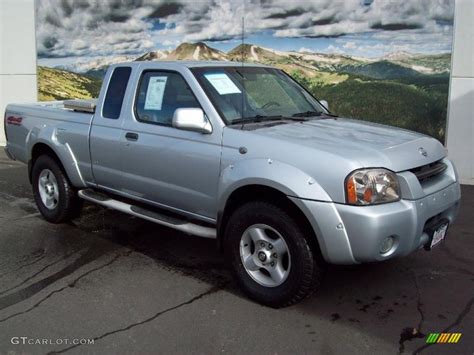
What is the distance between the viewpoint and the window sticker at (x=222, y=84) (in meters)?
4.43

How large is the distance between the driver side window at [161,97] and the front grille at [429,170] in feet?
5.84

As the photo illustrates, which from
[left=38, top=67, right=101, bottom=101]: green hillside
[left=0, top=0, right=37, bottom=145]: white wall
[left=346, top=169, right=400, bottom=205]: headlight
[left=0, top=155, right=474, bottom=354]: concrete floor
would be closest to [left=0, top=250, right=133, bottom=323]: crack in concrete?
[left=0, top=155, right=474, bottom=354]: concrete floor

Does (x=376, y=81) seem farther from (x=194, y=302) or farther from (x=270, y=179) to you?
(x=194, y=302)

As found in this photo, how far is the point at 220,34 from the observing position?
10.4 metres

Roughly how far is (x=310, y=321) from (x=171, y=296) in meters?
1.09

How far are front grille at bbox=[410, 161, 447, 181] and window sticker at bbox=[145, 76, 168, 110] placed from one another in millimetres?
2243

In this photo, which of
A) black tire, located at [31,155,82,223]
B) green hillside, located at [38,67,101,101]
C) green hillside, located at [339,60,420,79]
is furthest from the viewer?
green hillside, located at [38,67,101,101]

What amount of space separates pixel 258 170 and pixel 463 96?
5.93 metres

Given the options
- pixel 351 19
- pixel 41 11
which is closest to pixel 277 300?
pixel 351 19

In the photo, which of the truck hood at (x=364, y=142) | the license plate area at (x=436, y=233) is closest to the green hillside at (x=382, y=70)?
the truck hood at (x=364, y=142)

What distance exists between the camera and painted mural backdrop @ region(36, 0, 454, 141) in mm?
8750

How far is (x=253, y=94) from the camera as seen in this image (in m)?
4.68

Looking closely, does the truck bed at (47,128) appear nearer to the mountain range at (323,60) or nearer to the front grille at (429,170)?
the front grille at (429,170)

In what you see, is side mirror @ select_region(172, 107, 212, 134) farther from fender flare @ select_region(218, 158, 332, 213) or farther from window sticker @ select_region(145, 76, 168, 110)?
window sticker @ select_region(145, 76, 168, 110)
